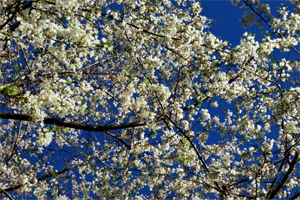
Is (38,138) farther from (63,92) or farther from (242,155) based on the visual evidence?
(242,155)

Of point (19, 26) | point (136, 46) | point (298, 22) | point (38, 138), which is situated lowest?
point (38, 138)

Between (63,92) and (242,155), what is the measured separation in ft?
13.0

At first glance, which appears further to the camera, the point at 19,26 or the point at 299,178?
the point at 299,178

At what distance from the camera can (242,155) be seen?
5.88 metres

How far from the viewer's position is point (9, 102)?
3775 mm

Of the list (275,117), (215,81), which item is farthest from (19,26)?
(275,117)

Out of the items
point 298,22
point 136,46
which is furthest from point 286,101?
point 136,46

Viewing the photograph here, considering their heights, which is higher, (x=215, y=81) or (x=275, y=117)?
(x=215, y=81)

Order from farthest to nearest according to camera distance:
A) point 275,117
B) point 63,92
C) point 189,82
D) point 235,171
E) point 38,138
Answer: point 189,82
point 235,171
point 275,117
point 63,92
point 38,138

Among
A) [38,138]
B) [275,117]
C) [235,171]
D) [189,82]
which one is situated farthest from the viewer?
[189,82]

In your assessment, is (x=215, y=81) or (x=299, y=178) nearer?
(x=215, y=81)

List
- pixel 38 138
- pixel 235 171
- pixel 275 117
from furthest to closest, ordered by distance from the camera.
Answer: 1. pixel 235 171
2. pixel 275 117
3. pixel 38 138

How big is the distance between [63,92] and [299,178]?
5.51m

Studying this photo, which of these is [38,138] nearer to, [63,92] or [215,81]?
[63,92]
